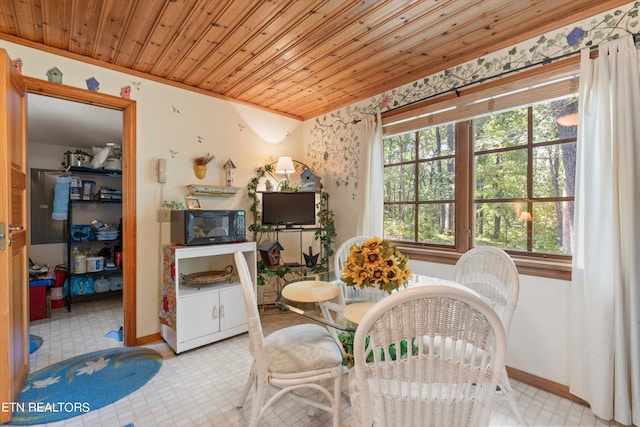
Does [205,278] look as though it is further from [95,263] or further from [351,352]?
[95,263]

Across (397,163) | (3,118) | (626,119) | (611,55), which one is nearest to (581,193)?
(626,119)

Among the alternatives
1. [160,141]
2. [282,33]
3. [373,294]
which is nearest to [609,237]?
[373,294]

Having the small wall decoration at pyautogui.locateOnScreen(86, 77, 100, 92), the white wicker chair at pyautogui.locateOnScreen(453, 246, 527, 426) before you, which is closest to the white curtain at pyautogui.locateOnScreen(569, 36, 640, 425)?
the white wicker chair at pyautogui.locateOnScreen(453, 246, 527, 426)

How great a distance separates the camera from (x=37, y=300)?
10.2ft

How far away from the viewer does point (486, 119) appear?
7.43ft

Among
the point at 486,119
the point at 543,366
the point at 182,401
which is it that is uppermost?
the point at 486,119

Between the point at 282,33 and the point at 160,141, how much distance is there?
4.91 feet

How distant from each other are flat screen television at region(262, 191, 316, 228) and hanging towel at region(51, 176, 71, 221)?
2517 millimetres

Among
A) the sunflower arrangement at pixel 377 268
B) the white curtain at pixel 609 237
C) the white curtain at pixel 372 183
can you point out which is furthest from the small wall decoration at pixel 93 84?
the white curtain at pixel 609 237

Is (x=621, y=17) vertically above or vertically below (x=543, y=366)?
above

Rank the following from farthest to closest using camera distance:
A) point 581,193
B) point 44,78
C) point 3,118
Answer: point 44,78
point 581,193
point 3,118

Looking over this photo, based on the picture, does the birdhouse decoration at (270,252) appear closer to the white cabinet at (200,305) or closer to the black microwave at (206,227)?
the white cabinet at (200,305)

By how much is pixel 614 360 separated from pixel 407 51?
7.66ft

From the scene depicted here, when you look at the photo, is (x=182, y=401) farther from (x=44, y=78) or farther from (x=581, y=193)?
(x=581, y=193)
